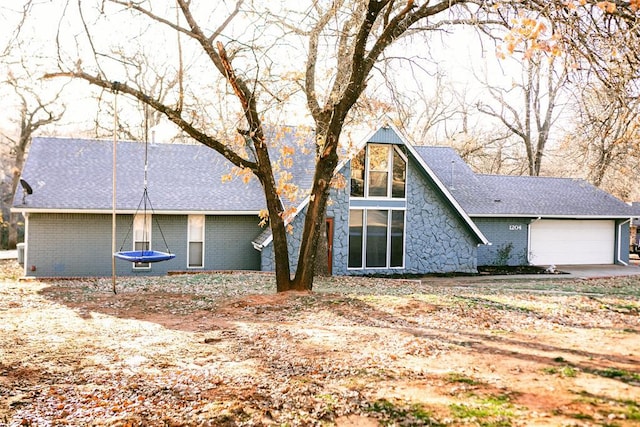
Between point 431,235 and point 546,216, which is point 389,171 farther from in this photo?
point 546,216

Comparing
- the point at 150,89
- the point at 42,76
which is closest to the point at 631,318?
the point at 42,76

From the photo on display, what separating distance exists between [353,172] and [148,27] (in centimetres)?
1046

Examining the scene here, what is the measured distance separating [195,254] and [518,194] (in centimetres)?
1449

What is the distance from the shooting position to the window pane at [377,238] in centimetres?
1970

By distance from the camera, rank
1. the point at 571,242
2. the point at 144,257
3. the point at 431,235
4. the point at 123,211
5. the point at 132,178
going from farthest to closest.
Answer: the point at 571,242 < the point at 431,235 < the point at 132,178 < the point at 123,211 < the point at 144,257

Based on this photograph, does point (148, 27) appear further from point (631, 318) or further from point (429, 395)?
point (631, 318)

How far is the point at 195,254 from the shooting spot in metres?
18.6

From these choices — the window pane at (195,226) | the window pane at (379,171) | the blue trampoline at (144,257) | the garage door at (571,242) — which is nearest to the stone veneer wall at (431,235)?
the window pane at (379,171)

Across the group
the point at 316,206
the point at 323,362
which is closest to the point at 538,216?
the point at 316,206

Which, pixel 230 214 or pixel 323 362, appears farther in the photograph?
pixel 230 214

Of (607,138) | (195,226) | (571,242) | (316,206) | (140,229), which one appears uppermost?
(607,138)

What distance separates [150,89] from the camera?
30328mm

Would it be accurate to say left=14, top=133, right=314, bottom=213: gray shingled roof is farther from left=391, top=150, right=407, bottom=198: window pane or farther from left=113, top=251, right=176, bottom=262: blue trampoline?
left=113, top=251, right=176, bottom=262: blue trampoline

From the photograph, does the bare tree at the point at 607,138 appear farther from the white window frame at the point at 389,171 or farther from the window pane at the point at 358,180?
the window pane at the point at 358,180
